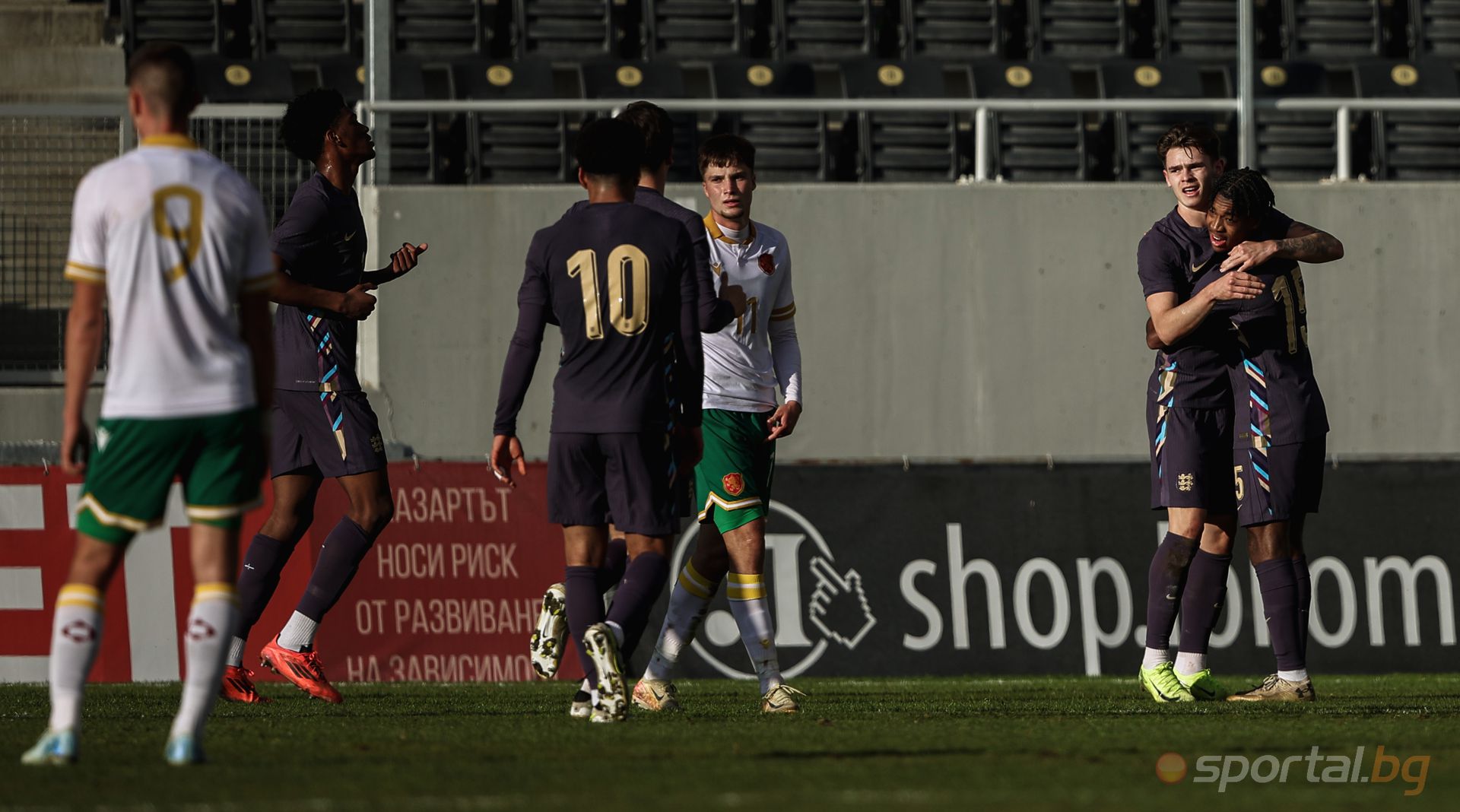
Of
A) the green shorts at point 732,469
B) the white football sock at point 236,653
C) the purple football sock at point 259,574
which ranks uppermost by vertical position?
the green shorts at point 732,469

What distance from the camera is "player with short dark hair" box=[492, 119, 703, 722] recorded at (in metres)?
5.69

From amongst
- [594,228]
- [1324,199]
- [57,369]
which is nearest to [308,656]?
[594,228]

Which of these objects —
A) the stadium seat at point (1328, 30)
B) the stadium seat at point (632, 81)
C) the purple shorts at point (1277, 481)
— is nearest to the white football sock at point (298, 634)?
the purple shorts at point (1277, 481)

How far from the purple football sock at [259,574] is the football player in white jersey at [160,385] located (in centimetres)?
251

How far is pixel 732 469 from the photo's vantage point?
668 cm

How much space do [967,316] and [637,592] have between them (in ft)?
23.0

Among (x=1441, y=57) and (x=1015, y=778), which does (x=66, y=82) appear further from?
(x=1015, y=778)

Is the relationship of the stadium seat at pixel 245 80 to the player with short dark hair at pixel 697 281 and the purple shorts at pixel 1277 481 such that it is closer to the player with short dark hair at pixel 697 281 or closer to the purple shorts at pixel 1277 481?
the player with short dark hair at pixel 697 281

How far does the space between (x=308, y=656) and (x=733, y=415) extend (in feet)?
6.08

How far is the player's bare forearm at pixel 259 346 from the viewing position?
15.2 feet

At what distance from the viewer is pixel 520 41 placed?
1495 centimetres

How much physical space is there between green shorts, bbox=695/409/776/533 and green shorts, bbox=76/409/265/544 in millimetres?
2354

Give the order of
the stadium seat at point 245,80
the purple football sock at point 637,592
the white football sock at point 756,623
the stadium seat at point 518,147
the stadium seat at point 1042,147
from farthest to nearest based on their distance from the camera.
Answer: the stadium seat at point 245,80 → the stadium seat at point 1042,147 → the stadium seat at point 518,147 → the white football sock at point 756,623 → the purple football sock at point 637,592

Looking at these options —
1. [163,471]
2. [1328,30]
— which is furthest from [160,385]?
[1328,30]
